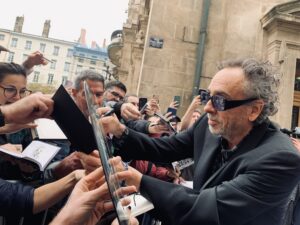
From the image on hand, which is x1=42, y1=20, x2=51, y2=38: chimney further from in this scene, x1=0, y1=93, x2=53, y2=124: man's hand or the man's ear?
the man's ear

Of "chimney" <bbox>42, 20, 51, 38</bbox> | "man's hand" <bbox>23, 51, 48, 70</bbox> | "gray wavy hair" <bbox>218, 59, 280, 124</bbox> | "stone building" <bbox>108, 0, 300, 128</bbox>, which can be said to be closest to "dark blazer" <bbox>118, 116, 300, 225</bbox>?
"gray wavy hair" <bbox>218, 59, 280, 124</bbox>

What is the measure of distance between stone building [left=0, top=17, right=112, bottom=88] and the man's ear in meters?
70.7

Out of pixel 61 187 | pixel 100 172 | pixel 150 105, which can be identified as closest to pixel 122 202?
pixel 100 172

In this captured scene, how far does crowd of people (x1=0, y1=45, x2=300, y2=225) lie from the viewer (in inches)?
63.7

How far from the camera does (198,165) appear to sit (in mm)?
2199

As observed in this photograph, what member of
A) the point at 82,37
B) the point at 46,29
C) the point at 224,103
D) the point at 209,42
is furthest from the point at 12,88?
the point at 82,37

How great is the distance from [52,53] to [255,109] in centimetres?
7525

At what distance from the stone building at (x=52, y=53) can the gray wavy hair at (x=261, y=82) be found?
232 ft

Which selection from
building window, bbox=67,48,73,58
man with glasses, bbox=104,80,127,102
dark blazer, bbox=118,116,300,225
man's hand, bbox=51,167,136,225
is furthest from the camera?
building window, bbox=67,48,73,58

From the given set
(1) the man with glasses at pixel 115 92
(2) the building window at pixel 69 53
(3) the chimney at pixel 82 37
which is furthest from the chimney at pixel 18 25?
(1) the man with glasses at pixel 115 92

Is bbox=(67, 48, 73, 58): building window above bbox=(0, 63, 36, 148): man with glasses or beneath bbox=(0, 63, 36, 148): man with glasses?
above

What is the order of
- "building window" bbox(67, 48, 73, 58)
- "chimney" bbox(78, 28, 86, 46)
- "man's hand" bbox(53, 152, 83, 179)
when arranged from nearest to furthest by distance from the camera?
"man's hand" bbox(53, 152, 83, 179)
"building window" bbox(67, 48, 73, 58)
"chimney" bbox(78, 28, 86, 46)

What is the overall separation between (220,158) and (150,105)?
2091mm

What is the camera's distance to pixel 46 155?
2.29m
